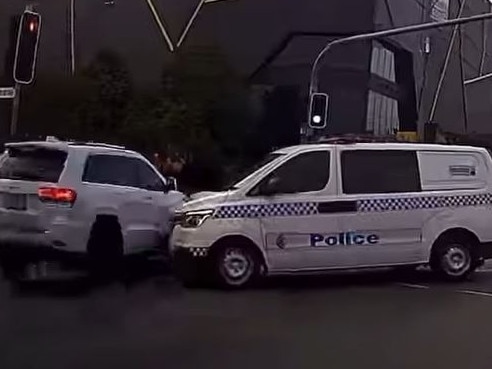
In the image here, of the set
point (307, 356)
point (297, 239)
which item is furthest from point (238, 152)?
point (307, 356)

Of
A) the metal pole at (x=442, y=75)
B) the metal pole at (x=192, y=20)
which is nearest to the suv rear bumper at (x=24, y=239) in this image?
Answer: the metal pole at (x=192, y=20)

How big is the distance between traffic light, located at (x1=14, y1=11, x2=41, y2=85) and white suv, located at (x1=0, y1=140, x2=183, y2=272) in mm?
3145

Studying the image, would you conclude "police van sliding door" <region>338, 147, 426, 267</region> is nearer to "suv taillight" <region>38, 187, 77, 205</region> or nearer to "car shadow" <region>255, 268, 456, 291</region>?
"car shadow" <region>255, 268, 456, 291</region>

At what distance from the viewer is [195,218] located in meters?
12.4

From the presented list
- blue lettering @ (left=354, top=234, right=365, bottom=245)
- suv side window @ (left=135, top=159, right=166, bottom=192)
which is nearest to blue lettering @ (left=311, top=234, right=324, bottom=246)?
blue lettering @ (left=354, top=234, right=365, bottom=245)

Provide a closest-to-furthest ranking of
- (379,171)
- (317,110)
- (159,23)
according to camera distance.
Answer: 1. (379,171)
2. (317,110)
3. (159,23)

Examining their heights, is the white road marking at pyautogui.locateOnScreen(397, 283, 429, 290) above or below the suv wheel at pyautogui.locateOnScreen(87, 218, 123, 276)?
below

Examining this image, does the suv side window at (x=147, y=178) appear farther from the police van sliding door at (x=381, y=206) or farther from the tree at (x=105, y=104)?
the tree at (x=105, y=104)

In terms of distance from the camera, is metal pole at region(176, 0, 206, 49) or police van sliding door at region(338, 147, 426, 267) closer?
police van sliding door at region(338, 147, 426, 267)

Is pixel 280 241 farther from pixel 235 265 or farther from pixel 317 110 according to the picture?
pixel 317 110

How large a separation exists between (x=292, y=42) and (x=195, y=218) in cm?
4161

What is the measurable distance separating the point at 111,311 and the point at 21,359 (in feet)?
9.07

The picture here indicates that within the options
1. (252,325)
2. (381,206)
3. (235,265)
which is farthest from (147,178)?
(252,325)

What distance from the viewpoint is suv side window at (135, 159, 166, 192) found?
14008mm
